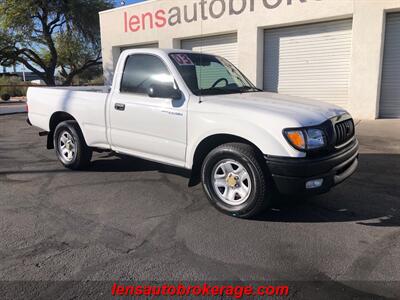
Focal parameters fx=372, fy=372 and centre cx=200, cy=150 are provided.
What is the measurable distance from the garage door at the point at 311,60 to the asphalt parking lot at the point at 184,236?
720 cm

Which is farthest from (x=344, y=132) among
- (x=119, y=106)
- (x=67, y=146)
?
(x=67, y=146)

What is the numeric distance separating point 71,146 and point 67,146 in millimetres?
112

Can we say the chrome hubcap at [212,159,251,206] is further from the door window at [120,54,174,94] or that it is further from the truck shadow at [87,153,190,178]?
the truck shadow at [87,153,190,178]

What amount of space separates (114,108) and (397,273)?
3863mm

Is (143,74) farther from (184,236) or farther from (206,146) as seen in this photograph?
(184,236)

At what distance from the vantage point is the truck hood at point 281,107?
3835mm

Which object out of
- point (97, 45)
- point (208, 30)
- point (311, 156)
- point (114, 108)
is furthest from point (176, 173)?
point (97, 45)

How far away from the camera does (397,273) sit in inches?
119

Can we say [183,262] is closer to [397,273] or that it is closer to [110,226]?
[110,226]

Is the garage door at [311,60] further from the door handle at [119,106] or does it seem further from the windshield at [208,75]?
the door handle at [119,106]

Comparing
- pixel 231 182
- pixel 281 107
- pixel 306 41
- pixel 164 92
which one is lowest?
pixel 231 182

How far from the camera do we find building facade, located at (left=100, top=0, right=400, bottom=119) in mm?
11180

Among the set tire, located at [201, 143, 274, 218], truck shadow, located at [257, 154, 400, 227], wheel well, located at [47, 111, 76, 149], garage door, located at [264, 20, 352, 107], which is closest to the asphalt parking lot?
truck shadow, located at [257, 154, 400, 227]

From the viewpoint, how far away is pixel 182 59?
4867mm
